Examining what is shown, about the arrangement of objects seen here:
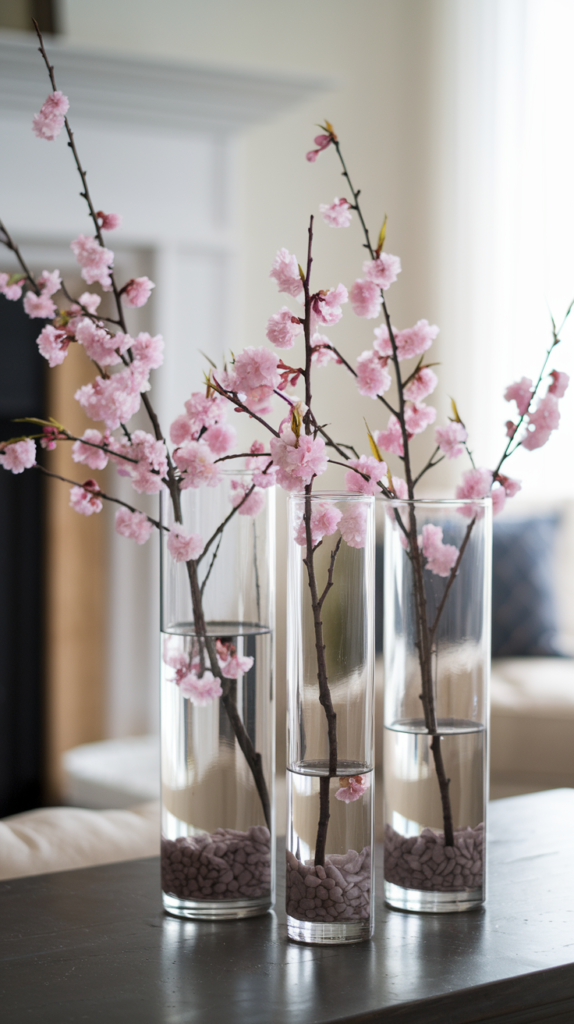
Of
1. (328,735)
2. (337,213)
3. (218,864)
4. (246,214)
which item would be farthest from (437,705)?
(246,214)

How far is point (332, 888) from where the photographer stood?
0.89 meters

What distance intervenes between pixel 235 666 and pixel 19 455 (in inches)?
10.0

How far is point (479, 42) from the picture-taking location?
13.7 ft

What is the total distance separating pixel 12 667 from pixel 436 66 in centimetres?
271

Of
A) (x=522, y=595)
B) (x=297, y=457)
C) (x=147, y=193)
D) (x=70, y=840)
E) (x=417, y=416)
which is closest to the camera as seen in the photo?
(x=297, y=457)

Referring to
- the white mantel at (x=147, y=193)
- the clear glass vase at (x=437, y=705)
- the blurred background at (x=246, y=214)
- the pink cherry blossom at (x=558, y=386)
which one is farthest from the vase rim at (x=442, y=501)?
the white mantel at (x=147, y=193)

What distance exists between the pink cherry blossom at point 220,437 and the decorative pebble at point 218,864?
12.9 inches

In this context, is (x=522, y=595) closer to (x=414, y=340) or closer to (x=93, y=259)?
(x=414, y=340)

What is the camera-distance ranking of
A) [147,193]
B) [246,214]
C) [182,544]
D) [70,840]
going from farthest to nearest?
[246,214] → [147,193] → [70,840] → [182,544]

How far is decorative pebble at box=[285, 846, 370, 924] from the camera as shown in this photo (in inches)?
34.9

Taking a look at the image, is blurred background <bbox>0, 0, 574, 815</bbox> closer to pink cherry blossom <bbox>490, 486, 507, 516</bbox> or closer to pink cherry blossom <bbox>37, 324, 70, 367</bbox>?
pink cherry blossom <bbox>490, 486, 507, 516</bbox>

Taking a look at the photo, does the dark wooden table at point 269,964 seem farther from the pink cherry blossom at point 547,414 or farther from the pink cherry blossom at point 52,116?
the pink cherry blossom at point 52,116

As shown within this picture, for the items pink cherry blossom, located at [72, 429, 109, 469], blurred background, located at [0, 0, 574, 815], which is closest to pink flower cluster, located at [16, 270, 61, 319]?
pink cherry blossom, located at [72, 429, 109, 469]

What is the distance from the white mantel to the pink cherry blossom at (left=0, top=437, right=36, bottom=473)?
92.1 inches
